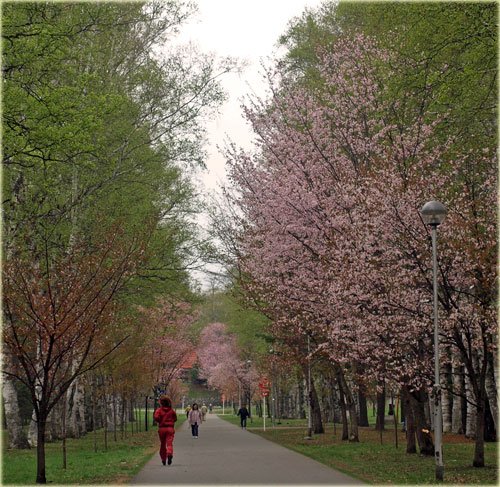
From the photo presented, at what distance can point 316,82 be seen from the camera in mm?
28641

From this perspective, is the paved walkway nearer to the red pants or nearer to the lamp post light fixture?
the red pants

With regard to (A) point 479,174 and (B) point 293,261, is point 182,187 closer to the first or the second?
(B) point 293,261

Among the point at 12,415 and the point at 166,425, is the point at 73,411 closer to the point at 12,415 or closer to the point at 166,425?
the point at 12,415

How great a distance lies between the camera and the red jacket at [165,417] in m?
19.5

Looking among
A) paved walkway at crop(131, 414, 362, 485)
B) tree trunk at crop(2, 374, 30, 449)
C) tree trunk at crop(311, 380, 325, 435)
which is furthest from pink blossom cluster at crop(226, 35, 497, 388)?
tree trunk at crop(311, 380, 325, 435)

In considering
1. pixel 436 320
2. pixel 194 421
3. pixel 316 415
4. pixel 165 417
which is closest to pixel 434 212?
pixel 436 320

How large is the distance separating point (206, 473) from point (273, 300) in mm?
8350

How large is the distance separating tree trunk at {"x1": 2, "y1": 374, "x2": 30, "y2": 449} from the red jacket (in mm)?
8585

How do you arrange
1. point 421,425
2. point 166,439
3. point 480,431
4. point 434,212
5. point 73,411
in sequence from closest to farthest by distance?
1. point 434,212
2. point 480,431
3. point 166,439
4. point 421,425
5. point 73,411

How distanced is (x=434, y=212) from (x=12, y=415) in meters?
17.4

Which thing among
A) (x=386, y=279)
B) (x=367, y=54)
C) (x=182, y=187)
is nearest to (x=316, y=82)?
(x=367, y=54)

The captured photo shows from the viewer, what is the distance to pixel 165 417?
1952cm

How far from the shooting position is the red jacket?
19453mm

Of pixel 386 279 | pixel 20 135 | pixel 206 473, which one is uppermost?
pixel 20 135
